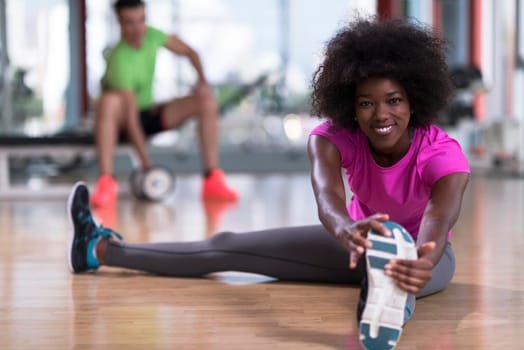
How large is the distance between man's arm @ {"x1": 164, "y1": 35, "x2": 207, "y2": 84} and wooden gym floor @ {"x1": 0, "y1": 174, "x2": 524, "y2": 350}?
124 centimetres

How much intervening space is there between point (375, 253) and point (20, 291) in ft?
3.15

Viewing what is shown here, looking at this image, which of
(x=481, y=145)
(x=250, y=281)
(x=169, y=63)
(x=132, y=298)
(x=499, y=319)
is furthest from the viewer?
(x=169, y=63)

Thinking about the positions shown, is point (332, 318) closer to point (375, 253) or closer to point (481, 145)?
point (375, 253)

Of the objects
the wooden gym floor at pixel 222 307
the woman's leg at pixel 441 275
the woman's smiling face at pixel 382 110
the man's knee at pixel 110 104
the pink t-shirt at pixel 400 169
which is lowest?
the wooden gym floor at pixel 222 307

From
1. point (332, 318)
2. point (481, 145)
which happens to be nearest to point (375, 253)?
point (332, 318)

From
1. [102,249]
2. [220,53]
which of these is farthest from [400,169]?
[220,53]

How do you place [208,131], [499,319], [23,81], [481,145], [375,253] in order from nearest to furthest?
[375,253] → [499,319] → [208,131] → [481,145] → [23,81]

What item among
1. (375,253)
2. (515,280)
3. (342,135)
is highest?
(342,135)

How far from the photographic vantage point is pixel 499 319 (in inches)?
57.5

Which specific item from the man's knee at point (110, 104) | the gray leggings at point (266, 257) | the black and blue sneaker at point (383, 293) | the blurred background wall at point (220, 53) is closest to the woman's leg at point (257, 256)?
the gray leggings at point (266, 257)

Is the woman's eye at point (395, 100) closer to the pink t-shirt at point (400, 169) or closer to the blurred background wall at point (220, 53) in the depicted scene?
the pink t-shirt at point (400, 169)

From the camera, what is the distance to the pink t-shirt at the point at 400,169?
142 centimetres

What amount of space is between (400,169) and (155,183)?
8.43 ft

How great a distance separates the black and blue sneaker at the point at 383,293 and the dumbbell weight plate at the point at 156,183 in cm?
282
